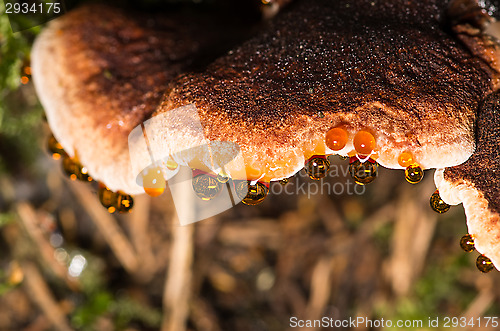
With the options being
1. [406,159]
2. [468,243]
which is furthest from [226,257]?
[406,159]

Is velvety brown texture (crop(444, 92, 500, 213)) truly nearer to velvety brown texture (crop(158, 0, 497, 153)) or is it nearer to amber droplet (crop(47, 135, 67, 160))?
velvety brown texture (crop(158, 0, 497, 153))

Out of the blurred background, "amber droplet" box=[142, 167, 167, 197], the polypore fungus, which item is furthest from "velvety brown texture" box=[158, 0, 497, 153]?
the blurred background

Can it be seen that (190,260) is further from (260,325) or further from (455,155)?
(455,155)

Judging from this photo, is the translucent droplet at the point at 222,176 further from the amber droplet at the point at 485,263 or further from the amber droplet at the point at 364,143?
the amber droplet at the point at 485,263

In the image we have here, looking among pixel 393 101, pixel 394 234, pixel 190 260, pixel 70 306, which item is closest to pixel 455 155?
pixel 393 101

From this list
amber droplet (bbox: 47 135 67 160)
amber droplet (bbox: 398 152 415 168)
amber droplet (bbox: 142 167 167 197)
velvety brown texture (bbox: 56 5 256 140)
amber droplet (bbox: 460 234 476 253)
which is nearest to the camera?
amber droplet (bbox: 398 152 415 168)
